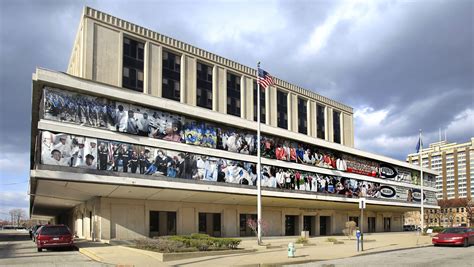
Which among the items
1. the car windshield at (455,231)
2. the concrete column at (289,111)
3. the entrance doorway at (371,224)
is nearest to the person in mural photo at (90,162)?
the car windshield at (455,231)

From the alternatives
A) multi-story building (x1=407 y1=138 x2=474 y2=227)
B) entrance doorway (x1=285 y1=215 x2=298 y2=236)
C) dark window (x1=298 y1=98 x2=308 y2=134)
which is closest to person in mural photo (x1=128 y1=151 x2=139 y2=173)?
entrance doorway (x1=285 y1=215 x2=298 y2=236)

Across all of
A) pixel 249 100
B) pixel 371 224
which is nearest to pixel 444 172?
pixel 371 224

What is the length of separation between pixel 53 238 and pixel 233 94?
41.6m

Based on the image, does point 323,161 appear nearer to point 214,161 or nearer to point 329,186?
point 329,186

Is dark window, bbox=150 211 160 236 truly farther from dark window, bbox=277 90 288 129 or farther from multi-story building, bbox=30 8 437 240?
dark window, bbox=277 90 288 129

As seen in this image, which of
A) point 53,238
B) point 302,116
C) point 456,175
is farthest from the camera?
point 456,175

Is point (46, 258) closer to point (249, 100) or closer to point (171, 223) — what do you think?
point (171, 223)

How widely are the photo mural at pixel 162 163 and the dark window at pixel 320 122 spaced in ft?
78.1

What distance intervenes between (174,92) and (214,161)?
18.9 m

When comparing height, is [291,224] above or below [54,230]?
below

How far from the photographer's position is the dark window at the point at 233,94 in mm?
64250

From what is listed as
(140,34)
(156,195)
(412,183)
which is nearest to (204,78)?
(140,34)

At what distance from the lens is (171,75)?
2249 inches

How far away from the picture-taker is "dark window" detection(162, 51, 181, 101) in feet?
185
